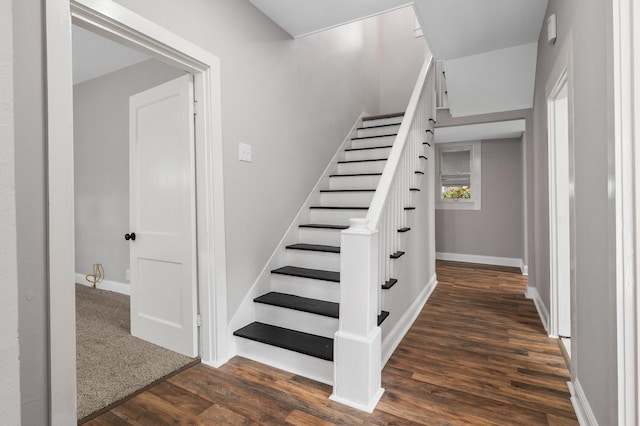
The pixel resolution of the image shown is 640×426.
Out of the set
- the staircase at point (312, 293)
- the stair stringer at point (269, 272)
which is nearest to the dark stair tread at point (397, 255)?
the staircase at point (312, 293)

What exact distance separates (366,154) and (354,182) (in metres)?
0.54

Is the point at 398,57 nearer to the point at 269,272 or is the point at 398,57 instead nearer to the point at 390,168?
the point at 390,168

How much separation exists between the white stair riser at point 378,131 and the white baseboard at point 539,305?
7.67 ft

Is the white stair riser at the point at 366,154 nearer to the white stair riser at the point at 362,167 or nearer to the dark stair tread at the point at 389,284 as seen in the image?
the white stair riser at the point at 362,167

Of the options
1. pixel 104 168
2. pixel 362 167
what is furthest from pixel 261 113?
pixel 104 168

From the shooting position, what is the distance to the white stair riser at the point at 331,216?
305cm

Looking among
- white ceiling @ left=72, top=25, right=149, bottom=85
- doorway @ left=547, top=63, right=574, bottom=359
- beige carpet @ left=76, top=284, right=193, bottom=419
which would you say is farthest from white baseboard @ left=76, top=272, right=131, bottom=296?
doorway @ left=547, top=63, right=574, bottom=359

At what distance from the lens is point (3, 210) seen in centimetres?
58

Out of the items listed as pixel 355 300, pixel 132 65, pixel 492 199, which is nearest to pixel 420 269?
pixel 355 300

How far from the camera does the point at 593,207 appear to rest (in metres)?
1.40

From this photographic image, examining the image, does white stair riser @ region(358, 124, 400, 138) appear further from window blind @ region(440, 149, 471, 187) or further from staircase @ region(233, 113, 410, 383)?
window blind @ region(440, 149, 471, 187)

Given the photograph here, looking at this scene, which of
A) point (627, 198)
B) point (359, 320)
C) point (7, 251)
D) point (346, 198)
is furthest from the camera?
point (346, 198)

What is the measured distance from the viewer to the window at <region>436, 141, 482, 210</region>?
18.2ft

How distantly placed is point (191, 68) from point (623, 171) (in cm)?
220
